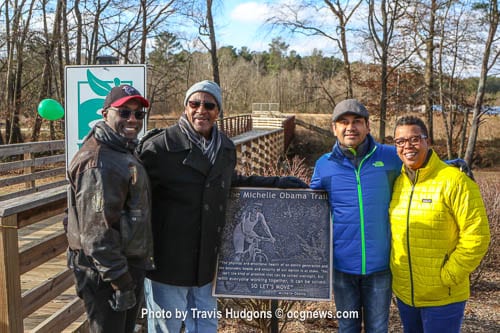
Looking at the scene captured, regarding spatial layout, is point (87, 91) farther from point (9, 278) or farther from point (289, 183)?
point (289, 183)

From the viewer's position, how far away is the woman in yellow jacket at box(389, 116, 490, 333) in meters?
2.51

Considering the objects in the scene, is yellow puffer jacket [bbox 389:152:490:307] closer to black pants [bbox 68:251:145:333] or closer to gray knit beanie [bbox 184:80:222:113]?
gray knit beanie [bbox 184:80:222:113]

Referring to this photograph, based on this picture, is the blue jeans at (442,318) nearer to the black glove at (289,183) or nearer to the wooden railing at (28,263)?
the black glove at (289,183)

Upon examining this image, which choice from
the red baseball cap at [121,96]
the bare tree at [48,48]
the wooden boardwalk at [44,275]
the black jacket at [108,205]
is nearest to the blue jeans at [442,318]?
the black jacket at [108,205]

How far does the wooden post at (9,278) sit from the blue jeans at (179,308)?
2.47 ft

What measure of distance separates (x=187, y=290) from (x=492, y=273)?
5.07 meters

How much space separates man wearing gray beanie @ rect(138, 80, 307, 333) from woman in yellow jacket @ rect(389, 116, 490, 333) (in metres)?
1.14

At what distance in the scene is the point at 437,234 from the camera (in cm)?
259

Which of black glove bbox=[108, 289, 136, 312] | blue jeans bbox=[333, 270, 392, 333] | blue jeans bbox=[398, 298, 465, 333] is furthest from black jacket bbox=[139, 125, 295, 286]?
blue jeans bbox=[398, 298, 465, 333]

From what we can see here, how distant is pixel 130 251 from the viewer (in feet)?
7.69

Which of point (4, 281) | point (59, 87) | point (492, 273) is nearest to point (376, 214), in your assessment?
point (4, 281)

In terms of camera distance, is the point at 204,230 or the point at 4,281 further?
the point at 204,230

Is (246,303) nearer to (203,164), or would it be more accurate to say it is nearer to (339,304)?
(339,304)

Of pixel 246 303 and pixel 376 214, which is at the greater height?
→ pixel 376 214
